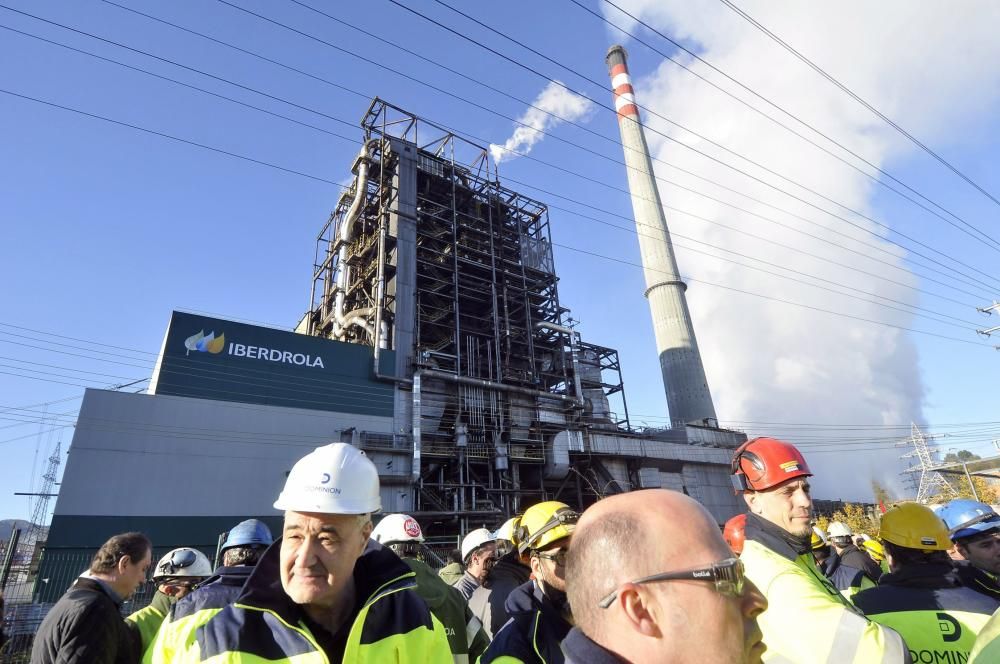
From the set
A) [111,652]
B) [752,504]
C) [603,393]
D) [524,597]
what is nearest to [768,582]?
[752,504]

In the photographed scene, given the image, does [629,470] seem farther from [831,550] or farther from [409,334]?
[831,550]

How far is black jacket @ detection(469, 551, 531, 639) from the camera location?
3.97 m

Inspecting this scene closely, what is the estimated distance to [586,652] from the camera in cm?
133

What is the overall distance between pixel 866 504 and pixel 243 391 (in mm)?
63001

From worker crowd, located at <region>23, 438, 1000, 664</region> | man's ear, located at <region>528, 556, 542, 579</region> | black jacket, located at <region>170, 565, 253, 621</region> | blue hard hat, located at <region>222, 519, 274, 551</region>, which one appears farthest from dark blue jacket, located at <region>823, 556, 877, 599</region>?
blue hard hat, located at <region>222, 519, 274, 551</region>

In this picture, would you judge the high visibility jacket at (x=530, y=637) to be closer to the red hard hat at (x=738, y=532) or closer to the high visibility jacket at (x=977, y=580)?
the red hard hat at (x=738, y=532)

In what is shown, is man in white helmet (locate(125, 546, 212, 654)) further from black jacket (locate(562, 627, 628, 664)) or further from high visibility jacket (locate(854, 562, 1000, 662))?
high visibility jacket (locate(854, 562, 1000, 662))

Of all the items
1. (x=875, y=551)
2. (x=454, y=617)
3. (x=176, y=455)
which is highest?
(x=176, y=455)

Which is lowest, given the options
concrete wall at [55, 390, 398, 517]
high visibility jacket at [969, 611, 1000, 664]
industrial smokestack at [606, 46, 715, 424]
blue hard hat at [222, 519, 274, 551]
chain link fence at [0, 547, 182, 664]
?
chain link fence at [0, 547, 182, 664]

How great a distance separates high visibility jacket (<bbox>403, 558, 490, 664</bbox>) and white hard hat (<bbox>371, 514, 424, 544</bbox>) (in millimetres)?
1464

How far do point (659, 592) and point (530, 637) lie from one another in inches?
49.8

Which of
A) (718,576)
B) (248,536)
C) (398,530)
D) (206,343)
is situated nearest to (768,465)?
(718,576)

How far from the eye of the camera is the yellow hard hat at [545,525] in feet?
10.3

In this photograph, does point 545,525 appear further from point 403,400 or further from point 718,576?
point 403,400
